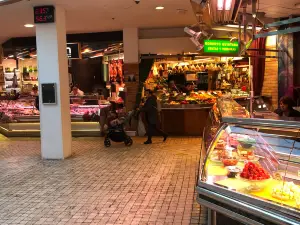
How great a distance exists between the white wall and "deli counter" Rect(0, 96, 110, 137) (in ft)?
7.46

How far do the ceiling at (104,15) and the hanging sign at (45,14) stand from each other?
171 mm

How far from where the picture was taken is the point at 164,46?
11984 millimetres

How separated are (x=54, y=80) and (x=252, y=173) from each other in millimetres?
5661

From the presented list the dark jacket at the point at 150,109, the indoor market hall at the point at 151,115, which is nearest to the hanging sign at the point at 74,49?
the indoor market hall at the point at 151,115

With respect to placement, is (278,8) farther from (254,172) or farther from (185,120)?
(254,172)

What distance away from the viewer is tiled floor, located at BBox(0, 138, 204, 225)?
480cm

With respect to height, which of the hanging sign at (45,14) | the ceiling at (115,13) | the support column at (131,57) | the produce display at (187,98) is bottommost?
the produce display at (187,98)

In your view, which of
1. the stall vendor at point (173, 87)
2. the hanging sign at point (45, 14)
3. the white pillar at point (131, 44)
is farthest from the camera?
the stall vendor at point (173, 87)

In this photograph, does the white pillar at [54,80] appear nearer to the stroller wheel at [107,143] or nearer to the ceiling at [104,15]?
the ceiling at [104,15]

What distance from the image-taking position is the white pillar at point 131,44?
11.9 metres

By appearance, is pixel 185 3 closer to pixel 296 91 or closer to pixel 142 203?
pixel 296 91

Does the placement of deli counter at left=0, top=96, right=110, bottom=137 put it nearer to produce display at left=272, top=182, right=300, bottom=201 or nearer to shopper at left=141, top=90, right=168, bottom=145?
shopper at left=141, top=90, right=168, bottom=145

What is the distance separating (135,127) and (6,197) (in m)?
6.32

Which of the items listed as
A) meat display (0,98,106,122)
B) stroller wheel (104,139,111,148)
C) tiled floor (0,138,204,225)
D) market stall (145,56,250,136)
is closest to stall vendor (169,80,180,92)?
market stall (145,56,250,136)
